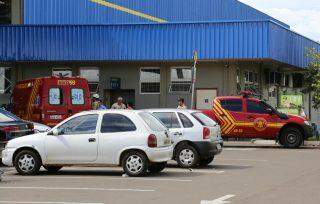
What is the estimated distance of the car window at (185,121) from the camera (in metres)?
17.3

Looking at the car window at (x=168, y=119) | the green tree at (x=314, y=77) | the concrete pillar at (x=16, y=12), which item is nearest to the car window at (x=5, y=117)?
the car window at (x=168, y=119)

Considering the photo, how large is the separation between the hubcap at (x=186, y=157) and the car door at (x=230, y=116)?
924 centimetres

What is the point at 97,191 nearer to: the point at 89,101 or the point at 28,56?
the point at 89,101

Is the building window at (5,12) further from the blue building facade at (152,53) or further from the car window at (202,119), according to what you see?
Answer: the car window at (202,119)

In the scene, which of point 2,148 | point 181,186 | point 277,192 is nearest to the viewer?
point 277,192

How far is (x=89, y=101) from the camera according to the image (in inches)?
999

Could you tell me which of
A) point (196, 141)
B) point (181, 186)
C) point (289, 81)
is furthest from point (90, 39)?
point (181, 186)

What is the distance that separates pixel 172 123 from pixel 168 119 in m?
0.18

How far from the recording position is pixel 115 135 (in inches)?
597

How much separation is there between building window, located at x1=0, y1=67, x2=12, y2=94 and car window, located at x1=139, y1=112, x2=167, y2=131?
65.9 feet

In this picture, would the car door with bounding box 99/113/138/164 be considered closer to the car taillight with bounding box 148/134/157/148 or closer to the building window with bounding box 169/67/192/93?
the car taillight with bounding box 148/134/157/148

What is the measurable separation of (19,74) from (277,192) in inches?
957

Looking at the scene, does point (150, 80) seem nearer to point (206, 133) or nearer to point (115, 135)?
point (206, 133)

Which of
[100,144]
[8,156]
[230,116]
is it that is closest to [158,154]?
[100,144]
